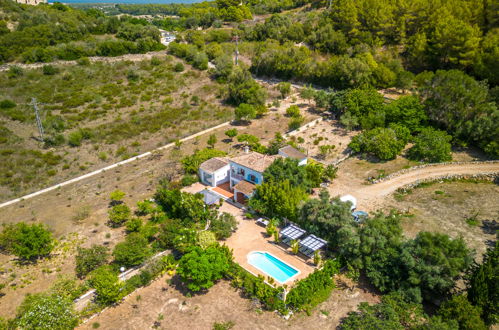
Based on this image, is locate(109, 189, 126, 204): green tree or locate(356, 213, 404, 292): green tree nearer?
locate(356, 213, 404, 292): green tree

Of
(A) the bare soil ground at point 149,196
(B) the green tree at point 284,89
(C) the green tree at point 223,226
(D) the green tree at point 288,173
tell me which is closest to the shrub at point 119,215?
(A) the bare soil ground at point 149,196

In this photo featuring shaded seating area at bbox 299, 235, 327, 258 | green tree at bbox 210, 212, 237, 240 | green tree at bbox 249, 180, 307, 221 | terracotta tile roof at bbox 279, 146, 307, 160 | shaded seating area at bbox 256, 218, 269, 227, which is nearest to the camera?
shaded seating area at bbox 299, 235, 327, 258

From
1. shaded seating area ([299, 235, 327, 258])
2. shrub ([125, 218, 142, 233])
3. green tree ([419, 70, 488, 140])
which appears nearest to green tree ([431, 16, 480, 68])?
green tree ([419, 70, 488, 140])

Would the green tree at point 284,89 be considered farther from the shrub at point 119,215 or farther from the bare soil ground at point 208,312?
the bare soil ground at point 208,312

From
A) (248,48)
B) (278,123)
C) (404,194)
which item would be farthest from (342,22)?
(404,194)

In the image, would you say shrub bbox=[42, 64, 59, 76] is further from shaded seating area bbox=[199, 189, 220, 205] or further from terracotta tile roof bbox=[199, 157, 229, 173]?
shaded seating area bbox=[199, 189, 220, 205]
